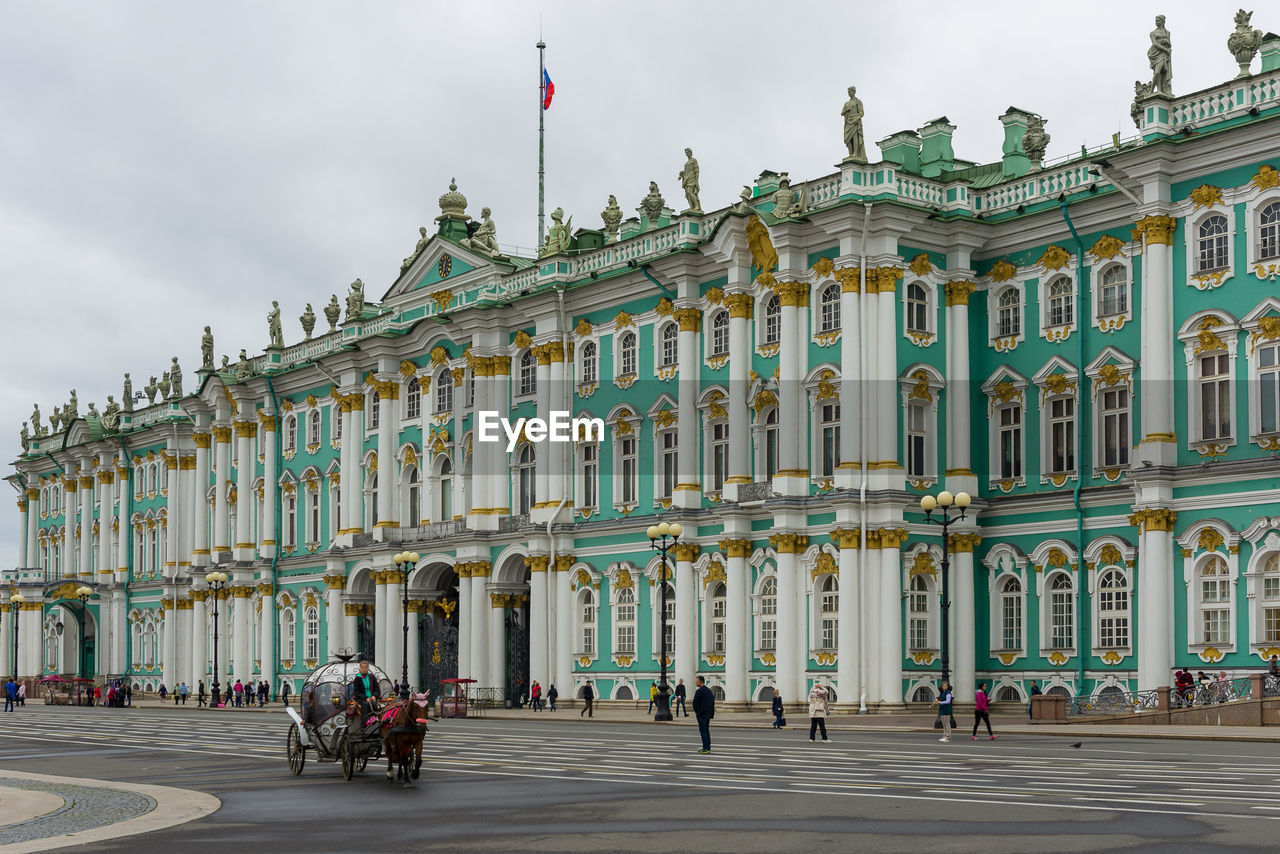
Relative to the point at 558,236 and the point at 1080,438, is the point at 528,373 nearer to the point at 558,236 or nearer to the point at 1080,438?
the point at 558,236

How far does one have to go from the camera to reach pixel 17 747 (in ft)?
135

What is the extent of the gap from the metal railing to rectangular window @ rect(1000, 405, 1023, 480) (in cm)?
869

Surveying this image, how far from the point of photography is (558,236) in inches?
2648

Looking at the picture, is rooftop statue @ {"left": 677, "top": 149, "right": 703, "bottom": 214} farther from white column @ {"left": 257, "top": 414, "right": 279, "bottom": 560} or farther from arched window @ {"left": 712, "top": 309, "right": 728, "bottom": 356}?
white column @ {"left": 257, "top": 414, "right": 279, "bottom": 560}

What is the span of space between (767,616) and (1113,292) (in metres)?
15.1

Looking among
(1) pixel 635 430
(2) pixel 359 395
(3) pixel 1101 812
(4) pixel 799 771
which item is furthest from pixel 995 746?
(2) pixel 359 395

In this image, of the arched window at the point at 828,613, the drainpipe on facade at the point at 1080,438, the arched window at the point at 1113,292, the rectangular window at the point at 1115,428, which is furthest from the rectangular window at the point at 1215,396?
the arched window at the point at 828,613

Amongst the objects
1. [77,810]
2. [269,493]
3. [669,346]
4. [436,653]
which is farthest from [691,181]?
[77,810]

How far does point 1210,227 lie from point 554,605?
28447 mm

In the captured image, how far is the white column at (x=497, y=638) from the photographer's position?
66.6 metres

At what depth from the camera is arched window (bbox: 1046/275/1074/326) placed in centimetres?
5091

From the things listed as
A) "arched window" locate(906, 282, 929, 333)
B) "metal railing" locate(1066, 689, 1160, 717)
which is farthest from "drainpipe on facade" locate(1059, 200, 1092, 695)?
→ "arched window" locate(906, 282, 929, 333)

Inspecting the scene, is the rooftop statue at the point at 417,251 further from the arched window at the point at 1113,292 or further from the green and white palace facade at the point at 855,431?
the arched window at the point at 1113,292

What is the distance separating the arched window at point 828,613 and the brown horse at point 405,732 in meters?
27.5
